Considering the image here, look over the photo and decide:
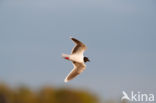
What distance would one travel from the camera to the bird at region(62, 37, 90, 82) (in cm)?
1329

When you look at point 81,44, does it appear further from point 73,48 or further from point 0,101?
point 0,101

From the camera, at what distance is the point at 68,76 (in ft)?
44.4

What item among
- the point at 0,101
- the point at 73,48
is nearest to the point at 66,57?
the point at 73,48

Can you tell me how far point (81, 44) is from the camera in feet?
43.6

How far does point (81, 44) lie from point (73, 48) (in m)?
0.11

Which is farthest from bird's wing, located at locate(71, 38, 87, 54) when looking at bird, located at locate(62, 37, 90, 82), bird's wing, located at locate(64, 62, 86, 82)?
bird's wing, located at locate(64, 62, 86, 82)

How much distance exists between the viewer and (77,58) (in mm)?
13367

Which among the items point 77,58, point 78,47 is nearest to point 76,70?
point 77,58

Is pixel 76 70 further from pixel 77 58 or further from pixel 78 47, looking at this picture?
pixel 78 47

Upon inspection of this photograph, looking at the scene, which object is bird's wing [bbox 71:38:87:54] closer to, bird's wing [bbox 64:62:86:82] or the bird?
the bird

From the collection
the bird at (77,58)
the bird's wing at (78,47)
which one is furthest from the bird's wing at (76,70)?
the bird's wing at (78,47)

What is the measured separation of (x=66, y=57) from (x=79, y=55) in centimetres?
17

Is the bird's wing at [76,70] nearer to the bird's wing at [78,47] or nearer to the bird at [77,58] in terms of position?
the bird at [77,58]

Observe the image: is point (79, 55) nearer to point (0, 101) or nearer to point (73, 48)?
point (73, 48)
